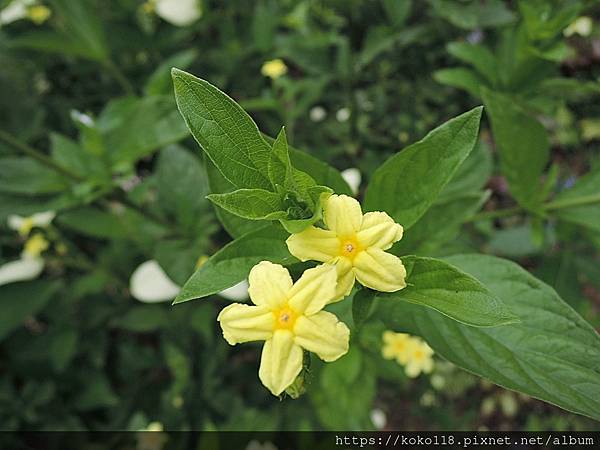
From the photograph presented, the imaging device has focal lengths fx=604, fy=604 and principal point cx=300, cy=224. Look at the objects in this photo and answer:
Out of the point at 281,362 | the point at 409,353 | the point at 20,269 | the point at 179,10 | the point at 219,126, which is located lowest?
the point at 409,353

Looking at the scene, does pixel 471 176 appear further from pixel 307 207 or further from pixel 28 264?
pixel 28 264

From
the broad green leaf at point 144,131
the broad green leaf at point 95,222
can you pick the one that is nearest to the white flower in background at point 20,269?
the broad green leaf at point 95,222

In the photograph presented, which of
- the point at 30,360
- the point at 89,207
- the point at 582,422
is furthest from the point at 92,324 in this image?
the point at 582,422

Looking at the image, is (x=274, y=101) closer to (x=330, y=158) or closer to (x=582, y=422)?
(x=330, y=158)

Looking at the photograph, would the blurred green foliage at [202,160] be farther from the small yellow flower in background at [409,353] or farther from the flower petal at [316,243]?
the flower petal at [316,243]

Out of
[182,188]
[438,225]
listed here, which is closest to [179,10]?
[182,188]

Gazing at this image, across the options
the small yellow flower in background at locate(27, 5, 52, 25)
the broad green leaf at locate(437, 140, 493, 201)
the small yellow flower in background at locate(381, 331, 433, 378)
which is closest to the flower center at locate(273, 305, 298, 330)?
the broad green leaf at locate(437, 140, 493, 201)

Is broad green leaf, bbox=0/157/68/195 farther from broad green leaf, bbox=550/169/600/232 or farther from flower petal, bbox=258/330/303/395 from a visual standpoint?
broad green leaf, bbox=550/169/600/232
